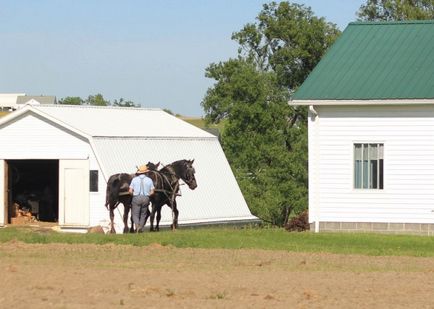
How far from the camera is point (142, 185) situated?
34.2 m

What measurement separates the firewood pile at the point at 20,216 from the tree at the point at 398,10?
27.7m

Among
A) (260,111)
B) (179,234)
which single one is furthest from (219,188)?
(179,234)

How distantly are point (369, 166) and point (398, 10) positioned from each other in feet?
104

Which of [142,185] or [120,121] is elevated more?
[120,121]

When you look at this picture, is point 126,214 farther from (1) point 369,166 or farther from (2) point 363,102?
(2) point 363,102

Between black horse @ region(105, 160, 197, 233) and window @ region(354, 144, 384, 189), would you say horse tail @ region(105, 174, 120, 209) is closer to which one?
black horse @ region(105, 160, 197, 233)

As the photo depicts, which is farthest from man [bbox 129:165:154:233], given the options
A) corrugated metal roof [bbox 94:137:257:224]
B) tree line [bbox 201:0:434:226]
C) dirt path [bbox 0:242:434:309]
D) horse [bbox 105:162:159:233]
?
tree line [bbox 201:0:434:226]

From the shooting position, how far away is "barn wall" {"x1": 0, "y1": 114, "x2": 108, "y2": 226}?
1630 inches

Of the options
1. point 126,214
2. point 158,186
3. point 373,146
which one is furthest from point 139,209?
point 373,146

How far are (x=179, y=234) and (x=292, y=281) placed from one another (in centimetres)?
1064

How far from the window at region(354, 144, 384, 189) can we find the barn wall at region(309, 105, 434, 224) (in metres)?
0.19

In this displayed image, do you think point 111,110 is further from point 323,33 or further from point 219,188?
point 323,33

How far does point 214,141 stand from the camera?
4800cm

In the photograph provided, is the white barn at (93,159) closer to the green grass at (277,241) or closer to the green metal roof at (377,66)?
the green metal roof at (377,66)
